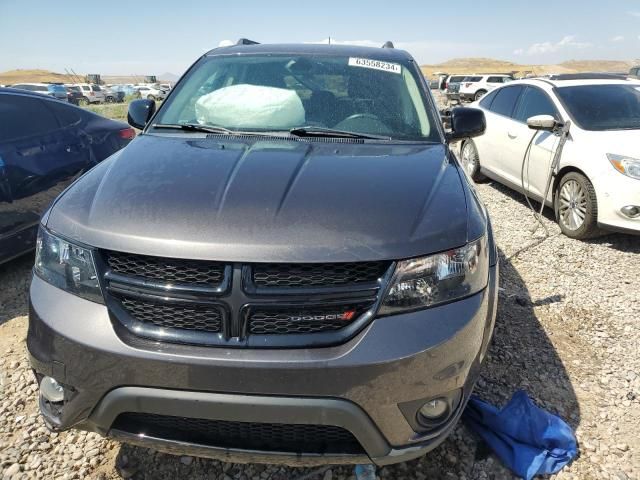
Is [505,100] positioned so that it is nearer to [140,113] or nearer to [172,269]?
[140,113]

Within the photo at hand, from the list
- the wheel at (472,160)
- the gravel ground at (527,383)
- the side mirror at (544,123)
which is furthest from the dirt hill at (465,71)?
the gravel ground at (527,383)

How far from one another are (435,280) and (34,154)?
3849mm

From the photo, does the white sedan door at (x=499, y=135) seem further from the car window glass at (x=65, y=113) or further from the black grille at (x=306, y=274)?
the black grille at (x=306, y=274)

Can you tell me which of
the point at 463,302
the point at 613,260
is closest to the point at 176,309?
the point at 463,302

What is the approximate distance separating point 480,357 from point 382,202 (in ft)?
2.29

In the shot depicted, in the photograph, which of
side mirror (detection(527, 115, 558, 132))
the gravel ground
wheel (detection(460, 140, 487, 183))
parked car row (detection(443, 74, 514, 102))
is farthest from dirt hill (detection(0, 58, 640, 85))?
the gravel ground

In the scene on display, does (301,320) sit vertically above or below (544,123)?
below

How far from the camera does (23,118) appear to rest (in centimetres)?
423

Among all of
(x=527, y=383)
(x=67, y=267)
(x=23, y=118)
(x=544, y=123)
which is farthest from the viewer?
(x=544, y=123)

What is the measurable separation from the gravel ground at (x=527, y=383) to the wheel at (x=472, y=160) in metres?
2.79

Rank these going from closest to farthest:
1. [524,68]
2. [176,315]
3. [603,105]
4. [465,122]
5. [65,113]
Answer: [176,315]
[465,122]
[65,113]
[603,105]
[524,68]

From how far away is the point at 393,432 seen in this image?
5.47ft

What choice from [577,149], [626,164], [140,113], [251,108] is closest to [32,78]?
[140,113]

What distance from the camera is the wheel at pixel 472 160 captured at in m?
7.22
